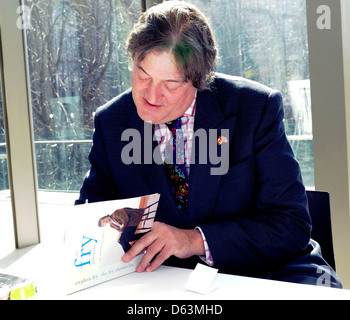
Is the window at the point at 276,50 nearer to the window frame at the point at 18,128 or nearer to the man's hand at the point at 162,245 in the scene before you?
the window frame at the point at 18,128

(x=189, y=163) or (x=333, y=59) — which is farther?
(x=333, y=59)

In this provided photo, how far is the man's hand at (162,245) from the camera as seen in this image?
1.14 meters

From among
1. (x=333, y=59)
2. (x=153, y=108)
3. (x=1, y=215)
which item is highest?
(x=333, y=59)

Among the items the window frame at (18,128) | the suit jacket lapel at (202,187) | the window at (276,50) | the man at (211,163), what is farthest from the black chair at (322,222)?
the window frame at (18,128)

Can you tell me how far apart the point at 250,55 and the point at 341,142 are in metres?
0.97

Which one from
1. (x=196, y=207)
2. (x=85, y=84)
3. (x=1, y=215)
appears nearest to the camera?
(x=196, y=207)

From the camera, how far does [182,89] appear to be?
143cm

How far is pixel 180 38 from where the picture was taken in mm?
1366

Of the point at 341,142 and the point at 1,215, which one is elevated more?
the point at 341,142

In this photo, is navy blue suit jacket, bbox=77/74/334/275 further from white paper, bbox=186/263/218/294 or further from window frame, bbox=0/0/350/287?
window frame, bbox=0/0/350/287

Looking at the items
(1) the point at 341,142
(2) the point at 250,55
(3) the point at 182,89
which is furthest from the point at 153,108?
(2) the point at 250,55

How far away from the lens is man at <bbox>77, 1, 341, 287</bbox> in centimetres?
131
